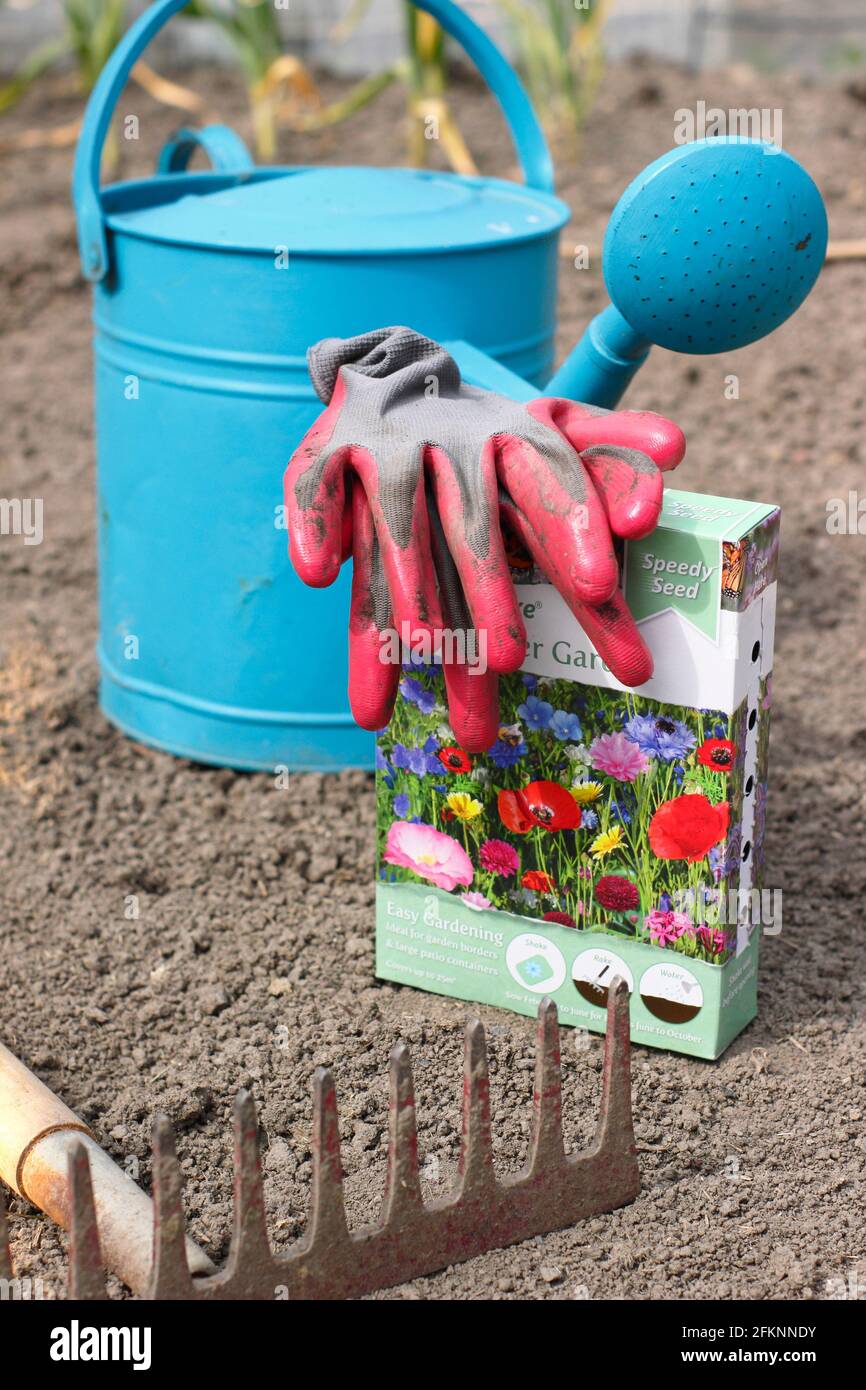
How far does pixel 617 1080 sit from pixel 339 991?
0.64 m

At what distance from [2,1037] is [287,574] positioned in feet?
3.06

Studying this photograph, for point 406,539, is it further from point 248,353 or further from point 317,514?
point 248,353

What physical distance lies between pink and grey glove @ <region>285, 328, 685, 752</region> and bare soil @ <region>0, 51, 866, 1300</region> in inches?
21.3

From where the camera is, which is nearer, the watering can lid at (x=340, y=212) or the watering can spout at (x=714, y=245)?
the watering can spout at (x=714, y=245)

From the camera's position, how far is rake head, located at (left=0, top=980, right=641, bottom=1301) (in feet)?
5.43

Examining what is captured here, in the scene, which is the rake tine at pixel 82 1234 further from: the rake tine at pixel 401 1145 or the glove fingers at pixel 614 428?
the glove fingers at pixel 614 428

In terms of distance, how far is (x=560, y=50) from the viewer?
6211 millimetres

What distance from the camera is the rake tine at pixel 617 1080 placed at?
192 centimetres

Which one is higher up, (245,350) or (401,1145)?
(245,350)

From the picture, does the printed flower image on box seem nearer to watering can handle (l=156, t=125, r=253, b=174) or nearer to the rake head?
the rake head

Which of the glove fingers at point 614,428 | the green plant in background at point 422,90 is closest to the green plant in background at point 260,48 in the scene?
the green plant in background at point 422,90

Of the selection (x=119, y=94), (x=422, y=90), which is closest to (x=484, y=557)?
(x=119, y=94)

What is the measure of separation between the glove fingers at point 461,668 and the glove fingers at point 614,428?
206 millimetres

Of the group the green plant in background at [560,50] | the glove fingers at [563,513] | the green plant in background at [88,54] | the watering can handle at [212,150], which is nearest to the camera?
the glove fingers at [563,513]
